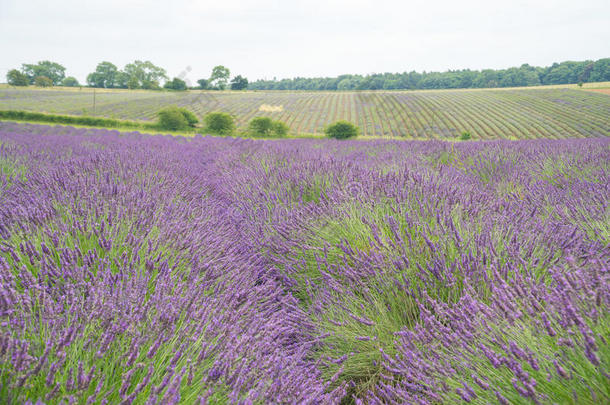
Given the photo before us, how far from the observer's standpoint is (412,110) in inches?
1544

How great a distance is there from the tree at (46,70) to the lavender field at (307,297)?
8698 centimetres

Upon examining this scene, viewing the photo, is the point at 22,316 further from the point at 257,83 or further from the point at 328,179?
the point at 257,83

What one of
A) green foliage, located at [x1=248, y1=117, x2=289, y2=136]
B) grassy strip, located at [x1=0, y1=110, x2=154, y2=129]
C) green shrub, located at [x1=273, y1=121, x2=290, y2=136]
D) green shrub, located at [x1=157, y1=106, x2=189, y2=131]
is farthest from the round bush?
grassy strip, located at [x1=0, y1=110, x2=154, y2=129]

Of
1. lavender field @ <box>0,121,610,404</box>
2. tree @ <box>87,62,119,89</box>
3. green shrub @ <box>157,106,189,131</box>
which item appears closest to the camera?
lavender field @ <box>0,121,610,404</box>

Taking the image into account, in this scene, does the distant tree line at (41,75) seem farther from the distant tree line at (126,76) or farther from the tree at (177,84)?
the tree at (177,84)

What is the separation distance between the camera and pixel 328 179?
134 inches

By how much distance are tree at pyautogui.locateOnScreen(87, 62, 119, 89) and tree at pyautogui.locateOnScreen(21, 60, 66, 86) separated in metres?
7.36

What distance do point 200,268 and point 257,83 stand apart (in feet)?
317

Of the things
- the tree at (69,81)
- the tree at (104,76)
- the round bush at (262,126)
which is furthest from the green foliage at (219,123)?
the tree at (69,81)

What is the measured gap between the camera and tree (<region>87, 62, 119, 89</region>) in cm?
7212

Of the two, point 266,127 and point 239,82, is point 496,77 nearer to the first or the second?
point 239,82

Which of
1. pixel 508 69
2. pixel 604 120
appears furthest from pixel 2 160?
pixel 508 69

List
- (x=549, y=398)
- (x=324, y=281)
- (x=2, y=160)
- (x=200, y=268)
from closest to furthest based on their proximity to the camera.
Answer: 1. (x=549, y=398)
2. (x=200, y=268)
3. (x=324, y=281)
4. (x=2, y=160)

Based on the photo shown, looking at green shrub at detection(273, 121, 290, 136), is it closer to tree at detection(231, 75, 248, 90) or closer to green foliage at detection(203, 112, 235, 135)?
green foliage at detection(203, 112, 235, 135)
